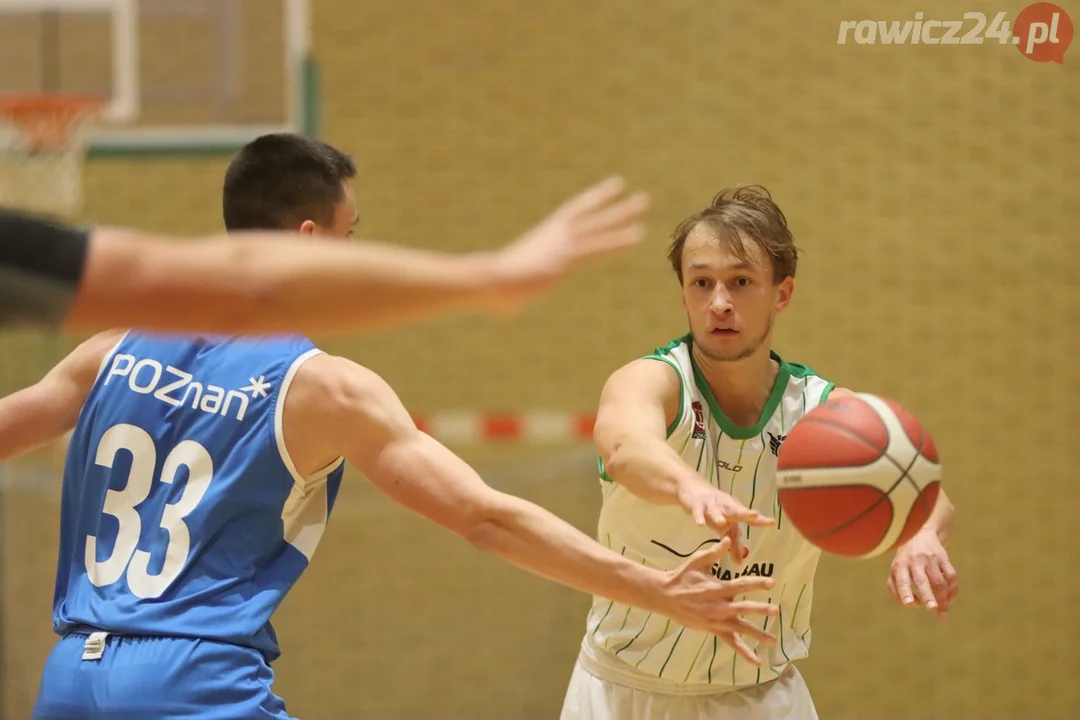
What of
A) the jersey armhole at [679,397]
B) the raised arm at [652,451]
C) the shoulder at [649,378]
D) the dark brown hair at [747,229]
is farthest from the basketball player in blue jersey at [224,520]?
the dark brown hair at [747,229]

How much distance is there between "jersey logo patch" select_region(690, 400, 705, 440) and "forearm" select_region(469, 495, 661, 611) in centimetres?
94

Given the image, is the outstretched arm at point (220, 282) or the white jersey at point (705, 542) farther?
the white jersey at point (705, 542)

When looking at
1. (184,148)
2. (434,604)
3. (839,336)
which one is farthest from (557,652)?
→ (184,148)

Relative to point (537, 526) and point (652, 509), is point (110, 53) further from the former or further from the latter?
point (537, 526)

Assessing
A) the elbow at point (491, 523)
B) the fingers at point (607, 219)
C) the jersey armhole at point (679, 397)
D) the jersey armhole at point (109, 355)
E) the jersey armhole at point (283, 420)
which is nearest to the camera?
the fingers at point (607, 219)

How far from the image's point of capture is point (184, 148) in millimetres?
7168

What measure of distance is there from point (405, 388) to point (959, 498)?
12.6 feet

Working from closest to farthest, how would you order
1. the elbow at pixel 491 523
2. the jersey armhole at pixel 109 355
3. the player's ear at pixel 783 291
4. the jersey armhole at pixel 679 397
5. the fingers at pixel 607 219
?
the fingers at pixel 607 219 → the elbow at pixel 491 523 → the jersey armhole at pixel 109 355 → the jersey armhole at pixel 679 397 → the player's ear at pixel 783 291

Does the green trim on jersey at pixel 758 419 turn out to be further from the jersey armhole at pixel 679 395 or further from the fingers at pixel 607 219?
the fingers at pixel 607 219

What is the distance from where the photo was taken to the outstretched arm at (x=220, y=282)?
1508 mm

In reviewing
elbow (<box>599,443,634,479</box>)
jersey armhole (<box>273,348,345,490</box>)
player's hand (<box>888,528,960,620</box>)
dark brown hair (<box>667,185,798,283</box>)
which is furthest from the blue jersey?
player's hand (<box>888,528,960,620</box>)

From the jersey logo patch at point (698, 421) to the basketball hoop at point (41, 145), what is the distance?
502cm

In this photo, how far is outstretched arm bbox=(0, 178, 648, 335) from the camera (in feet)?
4.95

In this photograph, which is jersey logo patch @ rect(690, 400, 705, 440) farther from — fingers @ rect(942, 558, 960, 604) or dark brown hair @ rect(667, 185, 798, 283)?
fingers @ rect(942, 558, 960, 604)
